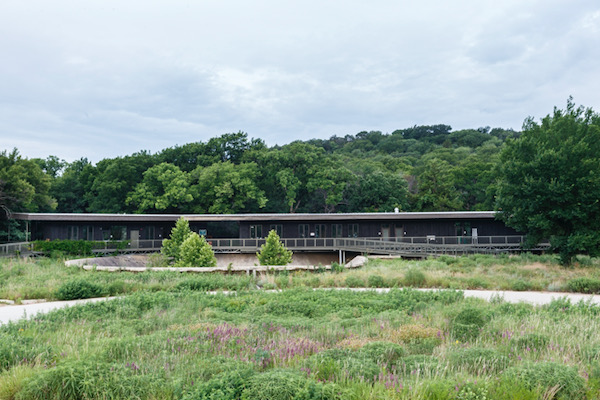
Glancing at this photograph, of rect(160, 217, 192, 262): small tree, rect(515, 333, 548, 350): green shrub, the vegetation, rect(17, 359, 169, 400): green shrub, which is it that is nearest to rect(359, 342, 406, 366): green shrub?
the vegetation

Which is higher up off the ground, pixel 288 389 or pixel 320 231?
pixel 320 231

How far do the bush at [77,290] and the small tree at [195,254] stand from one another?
1137 cm

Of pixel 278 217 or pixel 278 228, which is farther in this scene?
pixel 278 228

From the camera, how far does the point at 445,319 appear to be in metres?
9.59

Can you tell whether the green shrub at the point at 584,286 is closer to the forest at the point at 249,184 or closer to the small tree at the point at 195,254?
the small tree at the point at 195,254

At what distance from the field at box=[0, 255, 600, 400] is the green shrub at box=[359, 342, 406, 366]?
2 cm

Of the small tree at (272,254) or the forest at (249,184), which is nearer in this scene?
the small tree at (272,254)

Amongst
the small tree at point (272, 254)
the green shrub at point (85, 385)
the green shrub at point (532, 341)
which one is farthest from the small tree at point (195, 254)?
the green shrub at point (532, 341)

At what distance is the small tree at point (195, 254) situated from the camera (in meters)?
26.6

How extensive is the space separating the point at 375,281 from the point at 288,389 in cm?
1194

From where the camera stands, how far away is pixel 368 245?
3581cm

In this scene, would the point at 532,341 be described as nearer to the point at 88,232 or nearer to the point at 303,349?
the point at 303,349

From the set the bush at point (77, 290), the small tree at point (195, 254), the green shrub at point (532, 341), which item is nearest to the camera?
the green shrub at point (532, 341)

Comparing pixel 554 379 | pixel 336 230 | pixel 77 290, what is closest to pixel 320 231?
pixel 336 230
